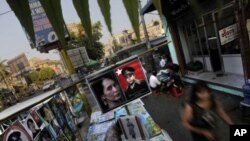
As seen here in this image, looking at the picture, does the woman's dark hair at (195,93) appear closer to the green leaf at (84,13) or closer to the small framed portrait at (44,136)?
the small framed portrait at (44,136)

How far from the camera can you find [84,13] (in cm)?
35

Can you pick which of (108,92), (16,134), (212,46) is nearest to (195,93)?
(108,92)

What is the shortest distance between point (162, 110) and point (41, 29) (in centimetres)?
695

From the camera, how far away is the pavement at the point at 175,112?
15.9 ft

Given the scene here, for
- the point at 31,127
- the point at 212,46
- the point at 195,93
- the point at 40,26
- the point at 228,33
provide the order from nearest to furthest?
the point at 40,26, the point at 31,127, the point at 195,93, the point at 228,33, the point at 212,46

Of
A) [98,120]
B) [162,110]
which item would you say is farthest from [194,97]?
[162,110]

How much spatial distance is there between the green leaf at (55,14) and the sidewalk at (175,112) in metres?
3.38

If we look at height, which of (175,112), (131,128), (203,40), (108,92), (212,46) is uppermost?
(108,92)

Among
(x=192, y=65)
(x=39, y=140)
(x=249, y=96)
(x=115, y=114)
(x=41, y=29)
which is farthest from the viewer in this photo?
(x=192, y=65)

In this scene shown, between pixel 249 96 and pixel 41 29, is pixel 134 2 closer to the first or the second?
pixel 41 29

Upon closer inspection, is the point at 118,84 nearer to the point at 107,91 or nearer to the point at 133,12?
the point at 107,91

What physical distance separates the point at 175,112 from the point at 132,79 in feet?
10.7

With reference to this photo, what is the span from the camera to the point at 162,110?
7.17m

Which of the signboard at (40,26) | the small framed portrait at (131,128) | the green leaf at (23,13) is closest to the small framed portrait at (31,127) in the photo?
the small framed portrait at (131,128)
